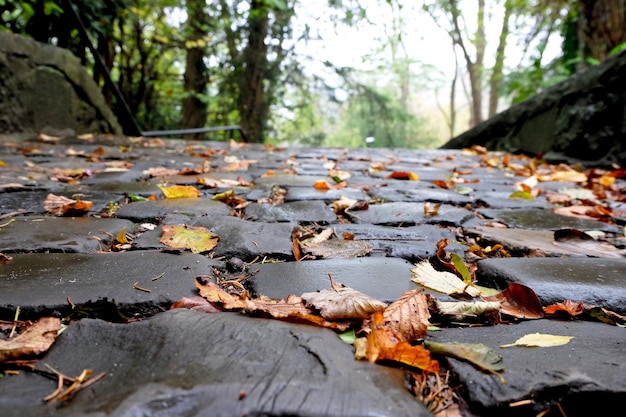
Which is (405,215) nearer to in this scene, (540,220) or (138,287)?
(540,220)

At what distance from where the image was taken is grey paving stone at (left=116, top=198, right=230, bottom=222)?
5.08 ft

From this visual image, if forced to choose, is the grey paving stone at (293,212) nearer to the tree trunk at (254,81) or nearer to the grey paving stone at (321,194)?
the grey paving stone at (321,194)

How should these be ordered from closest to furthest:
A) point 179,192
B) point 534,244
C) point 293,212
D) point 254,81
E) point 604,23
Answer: point 534,244 → point 293,212 → point 179,192 → point 604,23 → point 254,81

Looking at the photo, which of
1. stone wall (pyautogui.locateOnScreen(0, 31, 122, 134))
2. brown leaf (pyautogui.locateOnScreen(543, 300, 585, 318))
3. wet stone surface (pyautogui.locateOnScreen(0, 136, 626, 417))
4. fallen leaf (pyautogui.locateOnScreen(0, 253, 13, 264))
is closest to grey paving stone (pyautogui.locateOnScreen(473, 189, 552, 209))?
wet stone surface (pyautogui.locateOnScreen(0, 136, 626, 417))

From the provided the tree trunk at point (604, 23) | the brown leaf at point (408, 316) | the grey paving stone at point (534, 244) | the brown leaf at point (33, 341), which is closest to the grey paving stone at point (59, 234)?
the brown leaf at point (33, 341)

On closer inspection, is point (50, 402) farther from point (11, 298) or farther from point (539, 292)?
point (539, 292)

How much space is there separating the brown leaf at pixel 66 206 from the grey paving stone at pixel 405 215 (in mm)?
1073

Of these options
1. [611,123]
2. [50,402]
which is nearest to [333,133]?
[611,123]

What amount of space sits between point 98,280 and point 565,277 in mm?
1175

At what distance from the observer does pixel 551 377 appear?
609 millimetres

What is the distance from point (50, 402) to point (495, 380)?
2.13 ft

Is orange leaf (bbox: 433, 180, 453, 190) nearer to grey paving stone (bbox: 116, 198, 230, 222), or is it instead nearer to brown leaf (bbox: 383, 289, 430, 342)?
grey paving stone (bbox: 116, 198, 230, 222)

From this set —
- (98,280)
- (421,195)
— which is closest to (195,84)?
(421,195)

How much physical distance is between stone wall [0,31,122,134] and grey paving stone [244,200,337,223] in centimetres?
351
